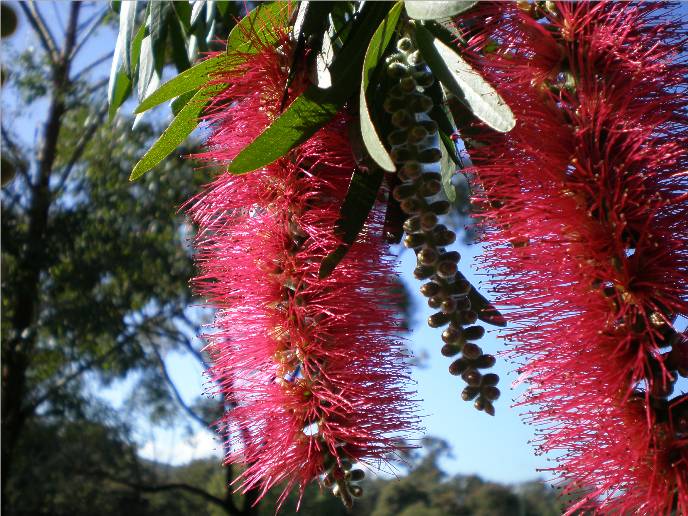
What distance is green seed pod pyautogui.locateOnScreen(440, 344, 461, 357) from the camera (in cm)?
73

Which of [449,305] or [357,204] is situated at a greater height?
[357,204]

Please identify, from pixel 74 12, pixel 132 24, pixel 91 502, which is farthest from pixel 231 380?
pixel 74 12

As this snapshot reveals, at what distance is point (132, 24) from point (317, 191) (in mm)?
477

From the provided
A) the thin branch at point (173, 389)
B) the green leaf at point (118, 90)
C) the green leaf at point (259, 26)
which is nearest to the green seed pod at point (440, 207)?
the green leaf at point (259, 26)

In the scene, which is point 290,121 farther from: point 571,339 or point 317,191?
point 571,339

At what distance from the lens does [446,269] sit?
2.36ft

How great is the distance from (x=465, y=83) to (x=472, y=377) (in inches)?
10.6

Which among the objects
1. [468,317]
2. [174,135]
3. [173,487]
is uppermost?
[173,487]

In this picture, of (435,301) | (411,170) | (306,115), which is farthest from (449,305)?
(306,115)

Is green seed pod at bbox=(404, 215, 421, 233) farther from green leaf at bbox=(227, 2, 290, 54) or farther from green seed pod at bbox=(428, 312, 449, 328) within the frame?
green leaf at bbox=(227, 2, 290, 54)

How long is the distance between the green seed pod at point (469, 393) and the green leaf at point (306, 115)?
0.28 m

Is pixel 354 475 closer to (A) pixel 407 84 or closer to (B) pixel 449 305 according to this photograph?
(B) pixel 449 305

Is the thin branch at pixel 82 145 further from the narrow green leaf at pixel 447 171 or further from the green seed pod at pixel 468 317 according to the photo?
the green seed pod at pixel 468 317

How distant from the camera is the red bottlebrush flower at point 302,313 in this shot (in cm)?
82
